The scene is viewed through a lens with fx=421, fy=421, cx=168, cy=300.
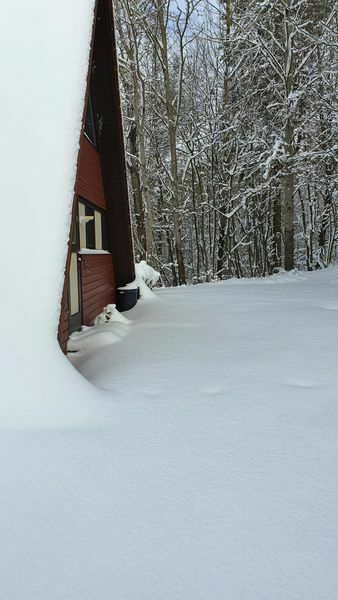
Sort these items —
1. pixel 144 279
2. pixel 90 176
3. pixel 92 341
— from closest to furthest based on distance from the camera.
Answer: pixel 92 341 < pixel 90 176 < pixel 144 279

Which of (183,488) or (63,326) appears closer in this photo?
(183,488)

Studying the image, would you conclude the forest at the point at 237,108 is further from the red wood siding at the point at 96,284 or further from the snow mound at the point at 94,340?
the snow mound at the point at 94,340

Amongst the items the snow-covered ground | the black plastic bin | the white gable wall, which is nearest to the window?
the black plastic bin

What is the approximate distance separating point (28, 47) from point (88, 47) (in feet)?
1.91

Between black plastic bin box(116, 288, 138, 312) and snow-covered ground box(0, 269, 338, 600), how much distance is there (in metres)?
4.51

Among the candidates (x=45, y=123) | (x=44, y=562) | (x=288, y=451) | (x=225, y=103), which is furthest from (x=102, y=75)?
(x=225, y=103)

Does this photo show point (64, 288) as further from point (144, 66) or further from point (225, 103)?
point (144, 66)

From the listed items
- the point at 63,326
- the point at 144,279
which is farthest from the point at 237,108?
the point at 63,326

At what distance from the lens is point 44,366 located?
2990 mm

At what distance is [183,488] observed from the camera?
2.16 m

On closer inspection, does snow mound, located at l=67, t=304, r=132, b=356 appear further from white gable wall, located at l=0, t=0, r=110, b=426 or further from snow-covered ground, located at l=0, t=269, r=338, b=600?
white gable wall, located at l=0, t=0, r=110, b=426

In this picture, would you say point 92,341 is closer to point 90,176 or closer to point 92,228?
point 92,228

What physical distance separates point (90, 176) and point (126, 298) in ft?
8.42

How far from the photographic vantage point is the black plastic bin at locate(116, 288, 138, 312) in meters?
8.61
